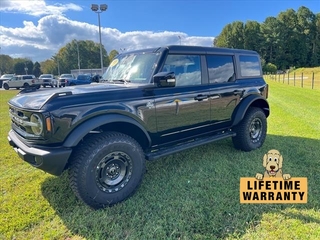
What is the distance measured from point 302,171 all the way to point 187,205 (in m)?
2.00

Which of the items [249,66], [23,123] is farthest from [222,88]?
[23,123]

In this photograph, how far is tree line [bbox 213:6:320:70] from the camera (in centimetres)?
7169

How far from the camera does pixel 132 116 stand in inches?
116

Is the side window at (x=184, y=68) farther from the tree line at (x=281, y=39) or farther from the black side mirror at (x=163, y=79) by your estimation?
the tree line at (x=281, y=39)

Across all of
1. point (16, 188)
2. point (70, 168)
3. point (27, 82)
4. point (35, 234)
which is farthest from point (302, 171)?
point (27, 82)

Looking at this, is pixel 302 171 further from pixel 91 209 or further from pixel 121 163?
pixel 91 209

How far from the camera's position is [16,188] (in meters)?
3.37

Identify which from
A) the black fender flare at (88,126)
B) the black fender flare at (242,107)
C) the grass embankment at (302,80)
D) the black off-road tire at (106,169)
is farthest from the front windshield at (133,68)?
the grass embankment at (302,80)

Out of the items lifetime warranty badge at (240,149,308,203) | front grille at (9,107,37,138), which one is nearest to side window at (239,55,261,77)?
lifetime warranty badge at (240,149,308,203)

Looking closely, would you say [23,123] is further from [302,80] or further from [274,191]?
[302,80]

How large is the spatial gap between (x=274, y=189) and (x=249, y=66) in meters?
2.62

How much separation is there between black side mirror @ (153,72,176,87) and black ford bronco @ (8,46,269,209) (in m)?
0.01

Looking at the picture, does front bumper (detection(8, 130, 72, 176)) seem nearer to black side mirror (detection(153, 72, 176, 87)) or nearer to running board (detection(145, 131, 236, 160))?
running board (detection(145, 131, 236, 160))

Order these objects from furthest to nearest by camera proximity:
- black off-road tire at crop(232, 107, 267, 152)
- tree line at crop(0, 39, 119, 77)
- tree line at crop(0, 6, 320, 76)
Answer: tree line at crop(0, 39, 119, 77) → tree line at crop(0, 6, 320, 76) → black off-road tire at crop(232, 107, 267, 152)
